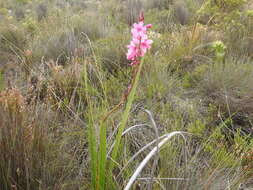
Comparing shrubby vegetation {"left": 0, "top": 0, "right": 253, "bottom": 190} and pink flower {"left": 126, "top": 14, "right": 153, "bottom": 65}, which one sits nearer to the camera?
pink flower {"left": 126, "top": 14, "right": 153, "bottom": 65}

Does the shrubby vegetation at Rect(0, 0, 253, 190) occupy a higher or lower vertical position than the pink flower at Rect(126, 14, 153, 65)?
lower

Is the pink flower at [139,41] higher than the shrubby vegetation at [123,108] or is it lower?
higher

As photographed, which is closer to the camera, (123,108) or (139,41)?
(139,41)

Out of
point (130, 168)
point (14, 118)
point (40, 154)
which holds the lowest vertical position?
point (130, 168)

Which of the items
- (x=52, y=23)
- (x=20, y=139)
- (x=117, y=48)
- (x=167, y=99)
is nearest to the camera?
(x=20, y=139)

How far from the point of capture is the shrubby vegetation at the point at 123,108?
115cm

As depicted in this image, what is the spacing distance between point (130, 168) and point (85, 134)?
0.46 m

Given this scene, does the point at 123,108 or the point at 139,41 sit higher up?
the point at 139,41

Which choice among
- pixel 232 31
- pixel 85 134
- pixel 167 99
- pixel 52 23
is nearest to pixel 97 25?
pixel 52 23

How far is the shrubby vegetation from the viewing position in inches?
45.3

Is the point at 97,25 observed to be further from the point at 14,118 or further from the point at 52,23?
the point at 14,118

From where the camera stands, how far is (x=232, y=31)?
327cm

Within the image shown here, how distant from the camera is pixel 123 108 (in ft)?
6.31

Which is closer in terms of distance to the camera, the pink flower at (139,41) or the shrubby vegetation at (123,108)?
the pink flower at (139,41)
